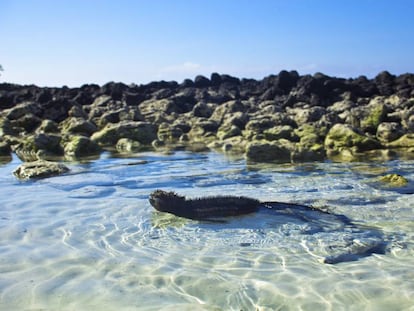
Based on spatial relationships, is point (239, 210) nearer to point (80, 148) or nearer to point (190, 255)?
point (190, 255)

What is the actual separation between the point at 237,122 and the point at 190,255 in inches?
720

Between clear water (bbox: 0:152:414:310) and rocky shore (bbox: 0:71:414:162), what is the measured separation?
22.1 feet

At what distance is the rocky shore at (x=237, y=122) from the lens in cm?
1609

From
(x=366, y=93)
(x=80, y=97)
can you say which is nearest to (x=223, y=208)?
(x=366, y=93)

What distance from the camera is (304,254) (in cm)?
512

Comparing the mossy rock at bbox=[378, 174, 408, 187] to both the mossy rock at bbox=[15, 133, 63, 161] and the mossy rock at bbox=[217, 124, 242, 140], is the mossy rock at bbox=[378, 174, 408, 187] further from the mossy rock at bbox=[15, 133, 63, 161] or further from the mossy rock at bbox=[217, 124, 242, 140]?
the mossy rock at bbox=[15, 133, 63, 161]

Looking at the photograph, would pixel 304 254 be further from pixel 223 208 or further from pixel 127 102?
pixel 127 102

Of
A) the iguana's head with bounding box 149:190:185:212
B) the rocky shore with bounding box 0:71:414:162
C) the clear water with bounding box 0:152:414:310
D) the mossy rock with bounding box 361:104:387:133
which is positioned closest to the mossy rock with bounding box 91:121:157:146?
the rocky shore with bounding box 0:71:414:162

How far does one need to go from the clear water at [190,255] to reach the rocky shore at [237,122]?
22.1ft

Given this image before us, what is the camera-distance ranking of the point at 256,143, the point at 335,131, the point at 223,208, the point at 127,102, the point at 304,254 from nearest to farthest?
the point at 304,254, the point at 223,208, the point at 256,143, the point at 335,131, the point at 127,102

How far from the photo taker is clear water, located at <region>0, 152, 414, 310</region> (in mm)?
4062

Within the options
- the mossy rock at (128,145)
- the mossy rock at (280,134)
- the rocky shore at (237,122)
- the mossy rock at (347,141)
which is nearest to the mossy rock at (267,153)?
the rocky shore at (237,122)

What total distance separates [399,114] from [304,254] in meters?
17.9

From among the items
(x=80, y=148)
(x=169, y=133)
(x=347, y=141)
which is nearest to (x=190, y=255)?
(x=347, y=141)
